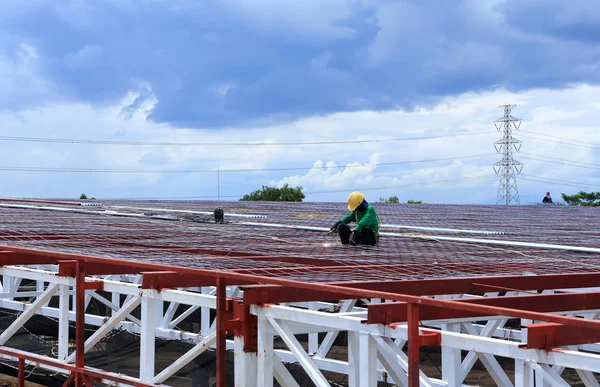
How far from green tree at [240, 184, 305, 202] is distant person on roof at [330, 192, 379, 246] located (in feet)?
248

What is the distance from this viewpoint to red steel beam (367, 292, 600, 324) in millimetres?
9531

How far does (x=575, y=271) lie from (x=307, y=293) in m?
5.81

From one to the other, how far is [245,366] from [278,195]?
85390 millimetres

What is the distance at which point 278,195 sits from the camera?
96.1 meters

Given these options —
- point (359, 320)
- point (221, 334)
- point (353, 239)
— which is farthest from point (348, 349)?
point (353, 239)

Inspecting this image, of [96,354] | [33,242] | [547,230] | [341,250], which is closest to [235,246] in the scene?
[341,250]

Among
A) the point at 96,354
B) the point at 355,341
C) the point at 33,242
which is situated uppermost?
the point at 33,242

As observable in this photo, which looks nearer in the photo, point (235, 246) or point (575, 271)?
point (575, 271)

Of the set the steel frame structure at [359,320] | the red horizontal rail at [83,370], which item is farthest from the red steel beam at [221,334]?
the red horizontal rail at [83,370]

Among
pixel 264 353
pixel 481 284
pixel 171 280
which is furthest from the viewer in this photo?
pixel 171 280

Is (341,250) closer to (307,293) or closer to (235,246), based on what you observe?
(235,246)

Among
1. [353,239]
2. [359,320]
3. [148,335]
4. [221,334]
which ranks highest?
[353,239]

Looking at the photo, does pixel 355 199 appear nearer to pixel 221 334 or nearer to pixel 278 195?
pixel 221 334

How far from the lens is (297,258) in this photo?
15180 millimetres
